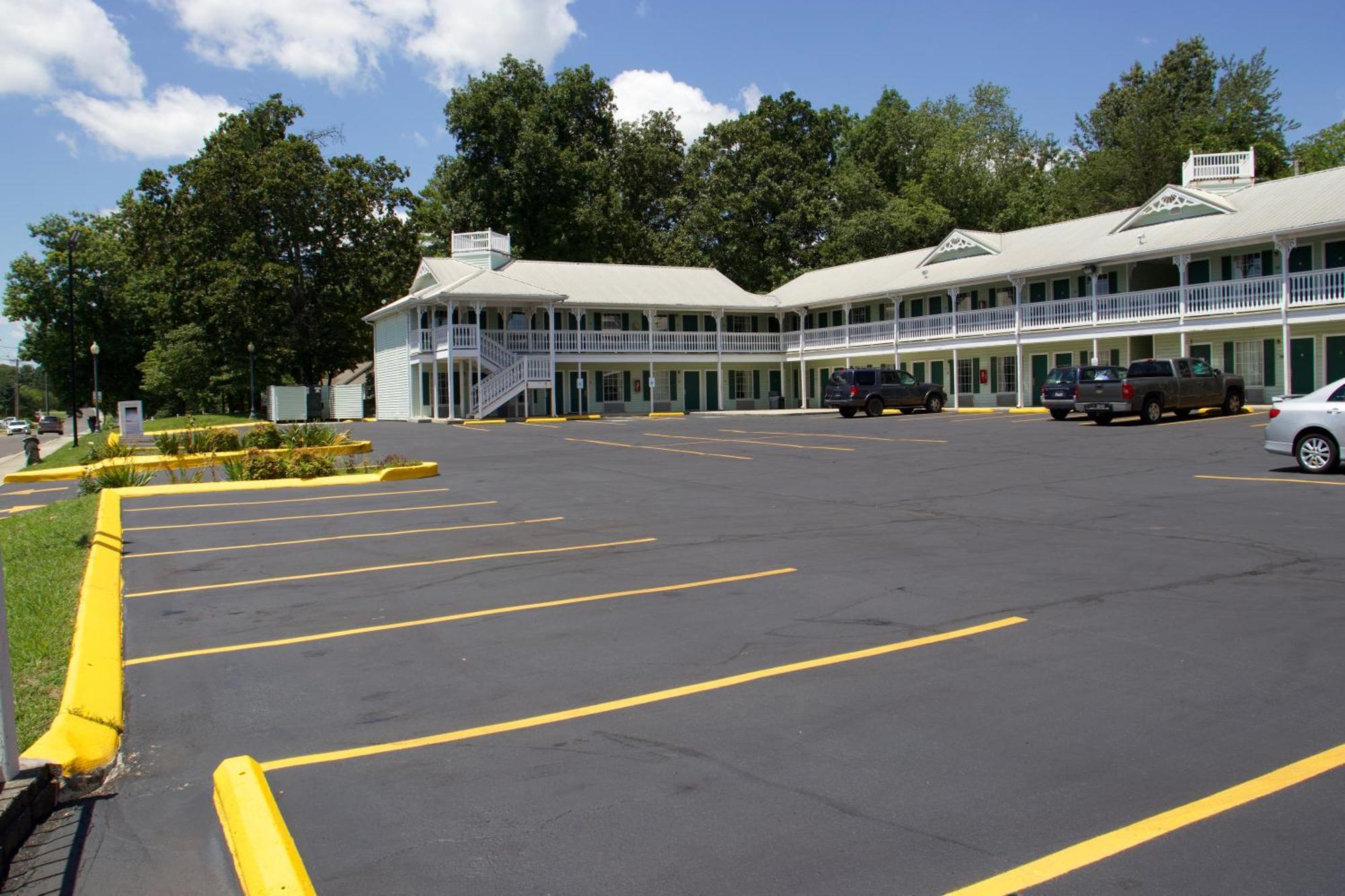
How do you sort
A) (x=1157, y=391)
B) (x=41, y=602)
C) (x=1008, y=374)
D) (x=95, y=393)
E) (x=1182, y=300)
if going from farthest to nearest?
(x=95, y=393), (x=1008, y=374), (x=1182, y=300), (x=1157, y=391), (x=41, y=602)

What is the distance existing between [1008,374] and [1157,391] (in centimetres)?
1605

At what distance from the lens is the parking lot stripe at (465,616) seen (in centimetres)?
704

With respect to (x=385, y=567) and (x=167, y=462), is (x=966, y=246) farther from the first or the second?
(x=385, y=567)

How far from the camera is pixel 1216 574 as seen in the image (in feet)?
28.9

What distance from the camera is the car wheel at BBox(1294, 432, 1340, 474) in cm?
1583

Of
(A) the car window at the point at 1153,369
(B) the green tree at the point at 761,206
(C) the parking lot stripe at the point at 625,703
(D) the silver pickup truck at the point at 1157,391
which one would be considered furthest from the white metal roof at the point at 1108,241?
(C) the parking lot stripe at the point at 625,703

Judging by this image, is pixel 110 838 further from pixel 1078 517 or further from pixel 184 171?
pixel 184 171

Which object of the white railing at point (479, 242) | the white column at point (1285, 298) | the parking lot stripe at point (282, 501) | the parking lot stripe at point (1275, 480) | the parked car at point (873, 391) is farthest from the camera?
the white railing at point (479, 242)

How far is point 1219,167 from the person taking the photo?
40.8 m

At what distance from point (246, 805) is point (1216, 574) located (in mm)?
8019

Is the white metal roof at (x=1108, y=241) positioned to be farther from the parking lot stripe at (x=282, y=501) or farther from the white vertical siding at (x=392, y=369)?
the parking lot stripe at (x=282, y=501)

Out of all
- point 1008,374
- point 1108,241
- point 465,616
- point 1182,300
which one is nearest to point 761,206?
point 1008,374

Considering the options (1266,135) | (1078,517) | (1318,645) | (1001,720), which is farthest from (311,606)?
(1266,135)

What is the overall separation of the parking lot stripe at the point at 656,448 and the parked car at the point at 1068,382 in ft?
41.8
